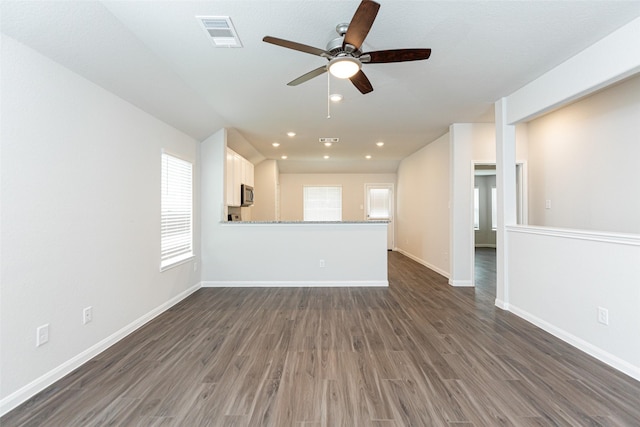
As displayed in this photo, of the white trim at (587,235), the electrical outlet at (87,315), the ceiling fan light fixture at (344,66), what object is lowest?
the electrical outlet at (87,315)

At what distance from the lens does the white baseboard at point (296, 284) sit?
4438 millimetres

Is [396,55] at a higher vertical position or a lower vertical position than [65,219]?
higher

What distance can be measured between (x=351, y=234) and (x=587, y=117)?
11.0 ft

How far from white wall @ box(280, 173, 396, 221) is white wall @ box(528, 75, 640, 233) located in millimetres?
4703

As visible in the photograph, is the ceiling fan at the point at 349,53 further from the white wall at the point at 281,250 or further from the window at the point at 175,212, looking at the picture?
the white wall at the point at 281,250

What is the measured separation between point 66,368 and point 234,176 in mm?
3395

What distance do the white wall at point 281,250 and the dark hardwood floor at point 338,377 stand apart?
124 cm

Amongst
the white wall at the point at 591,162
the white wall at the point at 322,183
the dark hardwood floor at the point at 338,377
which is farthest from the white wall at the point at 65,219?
the white wall at the point at 322,183

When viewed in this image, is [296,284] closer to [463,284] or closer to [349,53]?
[463,284]

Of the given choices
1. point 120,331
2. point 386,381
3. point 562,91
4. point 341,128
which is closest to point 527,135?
point 562,91

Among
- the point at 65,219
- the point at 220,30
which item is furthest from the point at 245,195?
the point at 220,30

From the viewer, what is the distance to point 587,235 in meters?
2.42

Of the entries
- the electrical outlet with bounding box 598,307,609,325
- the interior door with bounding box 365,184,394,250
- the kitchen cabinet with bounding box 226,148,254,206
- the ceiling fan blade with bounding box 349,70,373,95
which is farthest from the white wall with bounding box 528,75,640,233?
the kitchen cabinet with bounding box 226,148,254,206

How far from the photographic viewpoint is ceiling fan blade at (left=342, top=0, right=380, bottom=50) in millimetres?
1518
